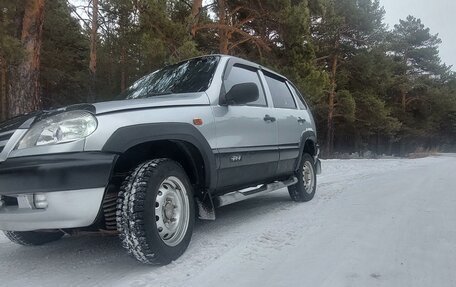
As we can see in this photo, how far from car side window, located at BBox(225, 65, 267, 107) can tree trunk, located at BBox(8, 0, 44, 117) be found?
580 centimetres

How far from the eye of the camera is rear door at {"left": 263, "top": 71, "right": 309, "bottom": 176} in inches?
184

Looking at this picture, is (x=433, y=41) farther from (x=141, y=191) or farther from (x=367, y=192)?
(x=141, y=191)

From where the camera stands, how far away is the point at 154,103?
3000 millimetres

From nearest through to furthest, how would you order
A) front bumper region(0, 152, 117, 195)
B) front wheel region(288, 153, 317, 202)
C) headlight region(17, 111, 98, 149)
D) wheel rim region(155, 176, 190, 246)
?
front bumper region(0, 152, 117, 195), headlight region(17, 111, 98, 149), wheel rim region(155, 176, 190, 246), front wheel region(288, 153, 317, 202)

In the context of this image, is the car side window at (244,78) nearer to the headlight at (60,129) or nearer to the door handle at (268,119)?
the door handle at (268,119)

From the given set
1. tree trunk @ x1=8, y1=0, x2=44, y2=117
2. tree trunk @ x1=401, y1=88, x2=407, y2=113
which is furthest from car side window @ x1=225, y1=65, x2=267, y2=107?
tree trunk @ x1=401, y1=88, x2=407, y2=113

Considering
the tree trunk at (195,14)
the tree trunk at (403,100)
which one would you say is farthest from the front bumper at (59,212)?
the tree trunk at (403,100)

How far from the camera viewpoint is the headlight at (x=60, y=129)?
2557 millimetres

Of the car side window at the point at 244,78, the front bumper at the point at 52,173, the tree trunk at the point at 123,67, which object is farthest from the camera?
the tree trunk at the point at 123,67

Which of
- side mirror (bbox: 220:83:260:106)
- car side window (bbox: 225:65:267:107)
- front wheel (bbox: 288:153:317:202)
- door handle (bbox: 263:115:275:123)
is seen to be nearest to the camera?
side mirror (bbox: 220:83:260:106)

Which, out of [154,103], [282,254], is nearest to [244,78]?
[154,103]

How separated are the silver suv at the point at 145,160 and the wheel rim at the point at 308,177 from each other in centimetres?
148

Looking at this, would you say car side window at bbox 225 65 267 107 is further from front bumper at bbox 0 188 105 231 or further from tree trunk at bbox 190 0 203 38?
tree trunk at bbox 190 0 203 38

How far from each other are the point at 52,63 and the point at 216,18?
1189 cm
